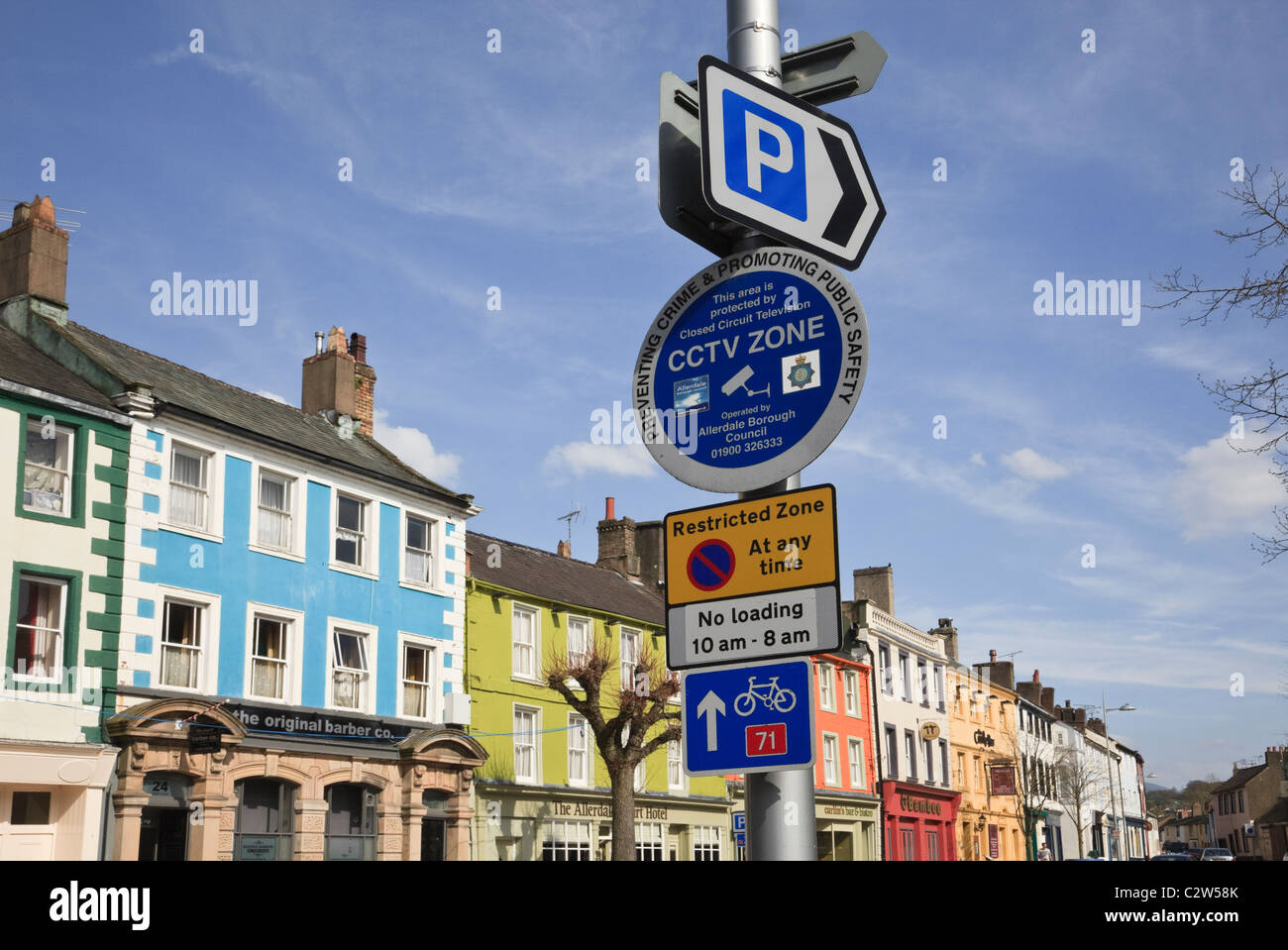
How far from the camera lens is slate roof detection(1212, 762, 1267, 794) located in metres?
110

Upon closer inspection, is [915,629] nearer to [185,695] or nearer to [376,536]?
[376,536]

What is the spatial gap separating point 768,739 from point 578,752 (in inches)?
1452

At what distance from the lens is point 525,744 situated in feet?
123

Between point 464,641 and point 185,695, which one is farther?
point 464,641

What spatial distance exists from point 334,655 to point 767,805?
28593mm

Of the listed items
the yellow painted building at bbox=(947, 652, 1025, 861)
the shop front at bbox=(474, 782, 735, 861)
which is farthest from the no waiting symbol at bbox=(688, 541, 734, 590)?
the yellow painted building at bbox=(947, 652, 1025, 861)

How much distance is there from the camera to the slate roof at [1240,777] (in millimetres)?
110312

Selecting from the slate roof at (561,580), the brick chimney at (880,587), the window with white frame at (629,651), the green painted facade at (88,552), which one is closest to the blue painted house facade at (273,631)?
the green painted facade at (88,552)

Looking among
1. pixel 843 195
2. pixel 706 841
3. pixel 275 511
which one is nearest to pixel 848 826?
pixel 706 841

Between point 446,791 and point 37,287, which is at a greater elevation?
point 37,287

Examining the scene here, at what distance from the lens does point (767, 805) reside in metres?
3.57

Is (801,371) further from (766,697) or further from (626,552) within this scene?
(626,552)
